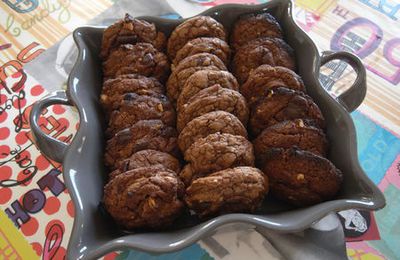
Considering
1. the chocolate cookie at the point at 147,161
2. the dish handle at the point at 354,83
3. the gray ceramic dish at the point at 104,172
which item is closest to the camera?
the gray ceramic dish at the point at 104,172

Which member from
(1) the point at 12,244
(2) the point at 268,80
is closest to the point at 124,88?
(2) the point at 268,80

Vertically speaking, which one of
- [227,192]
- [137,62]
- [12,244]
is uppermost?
[137,62]

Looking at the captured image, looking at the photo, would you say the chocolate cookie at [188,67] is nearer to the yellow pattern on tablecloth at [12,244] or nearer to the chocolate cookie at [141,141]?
the chocolate cookie at [141,141]

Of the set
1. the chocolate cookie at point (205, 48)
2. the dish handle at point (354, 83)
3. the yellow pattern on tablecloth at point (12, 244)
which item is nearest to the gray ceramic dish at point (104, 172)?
the dish handle at point (354, 83)

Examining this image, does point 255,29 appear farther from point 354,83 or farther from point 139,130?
point 139,130

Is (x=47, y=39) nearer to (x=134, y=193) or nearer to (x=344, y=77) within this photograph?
(x=134, y=193)
